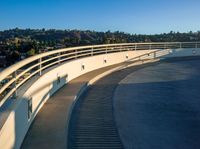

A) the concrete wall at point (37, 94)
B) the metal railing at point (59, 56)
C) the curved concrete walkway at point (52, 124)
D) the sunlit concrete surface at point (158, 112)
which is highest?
the metal railing at point (59, 56)

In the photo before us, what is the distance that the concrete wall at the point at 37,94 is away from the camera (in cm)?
675

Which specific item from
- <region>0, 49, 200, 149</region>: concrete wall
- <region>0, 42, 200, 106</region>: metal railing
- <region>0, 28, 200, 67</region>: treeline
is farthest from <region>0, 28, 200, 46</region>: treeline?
<region>0, 49, 200, 149</region>: concrete wall

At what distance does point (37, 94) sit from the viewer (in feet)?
33.7

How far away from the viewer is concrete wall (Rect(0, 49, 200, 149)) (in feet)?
22.1

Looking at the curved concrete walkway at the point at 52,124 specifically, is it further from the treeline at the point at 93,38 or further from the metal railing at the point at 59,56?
the treeline at the point at 93,38

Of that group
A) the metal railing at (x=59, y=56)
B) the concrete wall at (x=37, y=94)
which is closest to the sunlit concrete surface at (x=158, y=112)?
the concrete wall at (x=37, y=94)

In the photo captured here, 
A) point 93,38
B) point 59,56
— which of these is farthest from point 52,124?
point 93,38

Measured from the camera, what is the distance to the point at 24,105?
829cm

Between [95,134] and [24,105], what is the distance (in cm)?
192

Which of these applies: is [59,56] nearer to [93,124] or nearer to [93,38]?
[93,124]

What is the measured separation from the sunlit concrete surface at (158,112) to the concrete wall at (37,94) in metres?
2.23

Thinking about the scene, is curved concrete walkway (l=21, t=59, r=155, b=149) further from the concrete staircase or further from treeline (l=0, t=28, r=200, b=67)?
treeline (l=0, t=28, r=200, b=67)

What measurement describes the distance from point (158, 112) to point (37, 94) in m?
3.83

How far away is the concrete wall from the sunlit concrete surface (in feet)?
7.31
